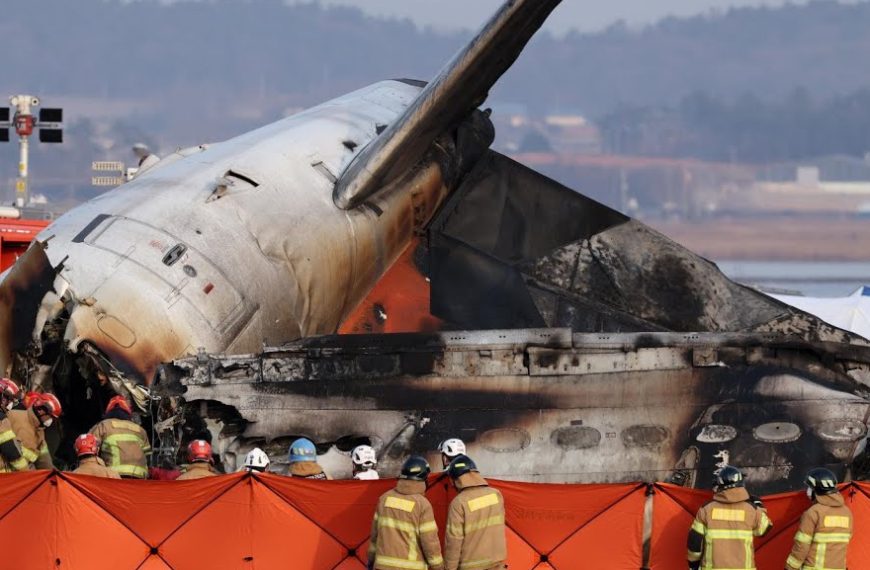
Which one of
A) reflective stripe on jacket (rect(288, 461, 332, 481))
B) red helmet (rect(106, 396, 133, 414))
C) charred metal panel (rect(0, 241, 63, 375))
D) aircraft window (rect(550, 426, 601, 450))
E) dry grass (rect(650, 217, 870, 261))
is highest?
dry grass (rect(650, 217, 870, 261))

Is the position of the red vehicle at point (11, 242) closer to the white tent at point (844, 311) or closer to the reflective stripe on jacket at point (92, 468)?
the reflective stripe on jacket at point (92, 468)

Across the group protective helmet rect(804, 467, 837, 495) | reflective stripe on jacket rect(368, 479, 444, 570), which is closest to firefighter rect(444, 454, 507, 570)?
reflective stripe on jacket rect(368, 479, 444, 570)

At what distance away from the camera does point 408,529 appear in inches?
524

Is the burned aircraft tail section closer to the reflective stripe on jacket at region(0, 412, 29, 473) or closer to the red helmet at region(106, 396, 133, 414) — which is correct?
the red helmet at region(106, 396, 133, 414)

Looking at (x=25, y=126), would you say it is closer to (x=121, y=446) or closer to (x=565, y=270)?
(x=565, y=270)

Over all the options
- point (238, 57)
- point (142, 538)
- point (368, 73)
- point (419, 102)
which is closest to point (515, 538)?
point (142, 538)

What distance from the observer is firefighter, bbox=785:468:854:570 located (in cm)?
1346

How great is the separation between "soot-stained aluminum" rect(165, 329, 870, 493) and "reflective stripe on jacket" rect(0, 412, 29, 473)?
95.2 inches

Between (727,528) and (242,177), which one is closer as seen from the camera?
(727,528)

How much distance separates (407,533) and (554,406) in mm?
4741

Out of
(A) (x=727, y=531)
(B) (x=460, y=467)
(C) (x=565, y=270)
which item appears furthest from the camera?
(C) (x=565, y=270)

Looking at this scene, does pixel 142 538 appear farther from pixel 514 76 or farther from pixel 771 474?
pixel 514 76

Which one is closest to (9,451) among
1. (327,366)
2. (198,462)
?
(198,462)

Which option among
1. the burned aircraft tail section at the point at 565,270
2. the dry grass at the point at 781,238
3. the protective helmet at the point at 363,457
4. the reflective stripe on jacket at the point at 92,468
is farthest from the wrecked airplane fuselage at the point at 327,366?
the dry grass at the point at 781,238
